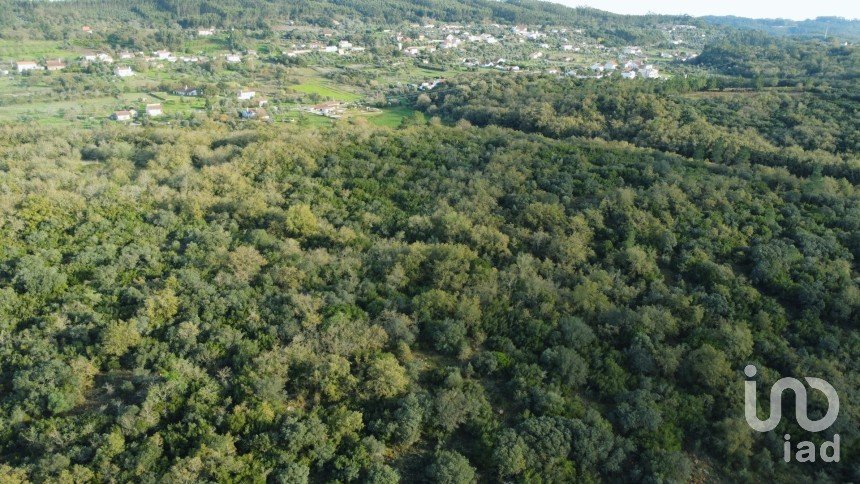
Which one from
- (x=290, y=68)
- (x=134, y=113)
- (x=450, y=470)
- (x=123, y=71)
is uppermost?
(x=290, y=68)

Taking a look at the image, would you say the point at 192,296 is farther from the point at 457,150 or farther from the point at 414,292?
the point at 457,150

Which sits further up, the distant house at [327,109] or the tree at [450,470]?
the distant house at [327,109]

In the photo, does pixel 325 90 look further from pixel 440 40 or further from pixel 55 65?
pixel 440 40

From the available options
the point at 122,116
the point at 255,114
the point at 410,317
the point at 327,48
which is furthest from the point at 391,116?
the point at 327,48

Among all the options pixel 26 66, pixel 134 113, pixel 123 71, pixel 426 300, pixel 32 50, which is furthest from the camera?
pixel 32 50

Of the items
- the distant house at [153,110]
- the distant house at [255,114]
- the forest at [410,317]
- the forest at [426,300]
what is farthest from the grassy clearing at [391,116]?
the forest at [410,317]

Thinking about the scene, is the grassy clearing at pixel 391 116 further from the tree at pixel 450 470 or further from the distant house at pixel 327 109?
the tree at pixel 450 470

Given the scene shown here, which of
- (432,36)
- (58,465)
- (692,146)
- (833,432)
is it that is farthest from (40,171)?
Result: (432,36)
